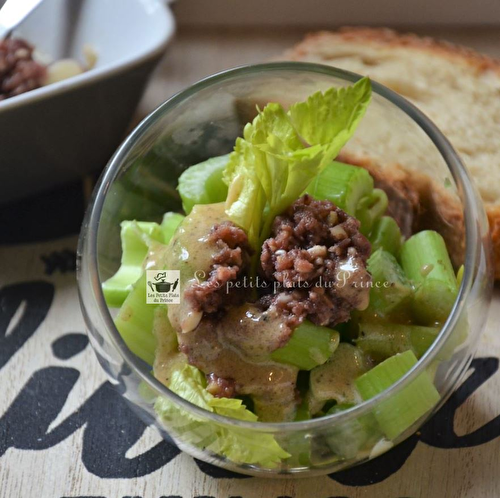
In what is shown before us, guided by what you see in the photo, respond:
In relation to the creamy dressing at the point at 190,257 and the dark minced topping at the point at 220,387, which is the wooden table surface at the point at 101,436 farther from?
the creamy dressing at the point at 190,257

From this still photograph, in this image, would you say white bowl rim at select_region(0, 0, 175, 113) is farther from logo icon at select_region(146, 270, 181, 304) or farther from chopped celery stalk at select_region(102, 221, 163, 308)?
logo icon at select_region(146, 270, 181, 304)

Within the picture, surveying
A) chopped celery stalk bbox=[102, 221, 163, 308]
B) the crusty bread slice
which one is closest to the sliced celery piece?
chopped celery stalk bbox=[102, 221, 163, 308]

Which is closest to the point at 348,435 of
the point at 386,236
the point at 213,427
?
the point at 213,427

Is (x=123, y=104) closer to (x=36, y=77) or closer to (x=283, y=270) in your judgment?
(x=36, y=77)

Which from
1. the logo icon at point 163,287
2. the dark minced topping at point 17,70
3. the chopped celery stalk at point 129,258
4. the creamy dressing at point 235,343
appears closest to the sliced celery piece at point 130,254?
the chopped celery stalk at point 129,258

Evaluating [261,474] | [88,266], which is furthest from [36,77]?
[261,474]

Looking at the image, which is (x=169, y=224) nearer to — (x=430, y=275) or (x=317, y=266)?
(x=317, y=266)
